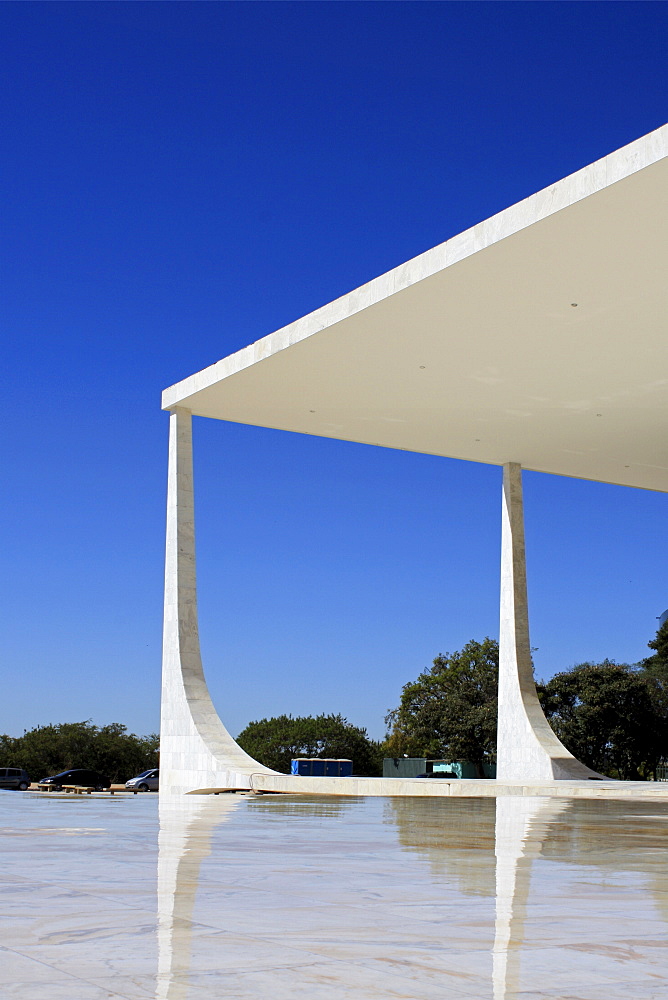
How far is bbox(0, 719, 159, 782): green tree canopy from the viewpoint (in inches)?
1802

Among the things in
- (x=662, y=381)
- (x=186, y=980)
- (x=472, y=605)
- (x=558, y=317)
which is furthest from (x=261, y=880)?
(x=472, y=605)

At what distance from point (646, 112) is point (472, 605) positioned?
29.0 metres

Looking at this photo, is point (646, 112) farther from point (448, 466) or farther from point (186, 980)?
point (186, 980)

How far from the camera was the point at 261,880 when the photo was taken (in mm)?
4770

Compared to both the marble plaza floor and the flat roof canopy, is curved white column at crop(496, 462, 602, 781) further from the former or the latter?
the marble plaza floor

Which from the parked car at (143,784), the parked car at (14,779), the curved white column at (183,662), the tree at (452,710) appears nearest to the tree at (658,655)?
the tree at (452,710)

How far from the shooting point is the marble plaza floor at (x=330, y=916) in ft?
9.27

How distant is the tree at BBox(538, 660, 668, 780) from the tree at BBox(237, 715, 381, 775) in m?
14.0

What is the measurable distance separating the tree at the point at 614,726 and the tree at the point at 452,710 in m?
2.56

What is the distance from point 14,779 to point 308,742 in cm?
1477

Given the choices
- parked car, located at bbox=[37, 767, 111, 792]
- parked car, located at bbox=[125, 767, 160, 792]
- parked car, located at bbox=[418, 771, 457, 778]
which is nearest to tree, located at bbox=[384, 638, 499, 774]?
parked car, located at bbox=[418, 771, 457, 778]

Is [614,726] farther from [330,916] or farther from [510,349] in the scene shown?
[330,916]

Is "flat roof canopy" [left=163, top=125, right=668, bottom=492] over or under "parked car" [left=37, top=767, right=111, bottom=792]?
over

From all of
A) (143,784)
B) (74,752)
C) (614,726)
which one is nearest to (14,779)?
(143,784)
